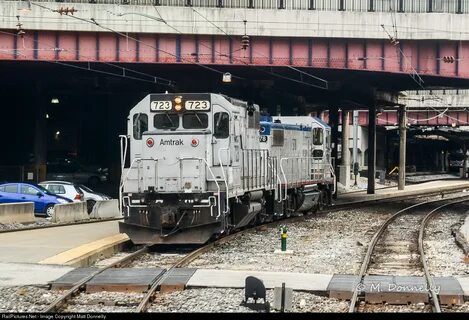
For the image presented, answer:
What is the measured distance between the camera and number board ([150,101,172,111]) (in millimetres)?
19250

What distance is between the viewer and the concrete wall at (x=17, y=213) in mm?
25078

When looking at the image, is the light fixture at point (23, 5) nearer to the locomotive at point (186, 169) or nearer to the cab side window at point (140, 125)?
the locomotive at point (186, 169)

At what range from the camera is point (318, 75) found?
43.1 meters

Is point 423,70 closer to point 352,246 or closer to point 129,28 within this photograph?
point 129,28

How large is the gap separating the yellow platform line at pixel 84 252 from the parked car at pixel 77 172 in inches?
1457

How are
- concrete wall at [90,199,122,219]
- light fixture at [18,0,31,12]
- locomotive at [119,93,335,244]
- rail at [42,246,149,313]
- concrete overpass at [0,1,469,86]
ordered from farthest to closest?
concrete overpass at [0,1,469,86]
light fixture at [18,0,31,12]
concrete wall at [90,199,122,219]
locomotive at [119,93,335,244]
rail at [42,246,149,313]

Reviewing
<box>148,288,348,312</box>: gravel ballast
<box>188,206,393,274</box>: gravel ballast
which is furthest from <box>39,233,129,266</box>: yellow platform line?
<box>148,288,348,312</box>: gravel ballast

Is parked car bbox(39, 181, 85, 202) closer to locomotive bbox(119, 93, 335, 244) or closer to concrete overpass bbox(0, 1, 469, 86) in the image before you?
concrete overpass bbox(0, 1, 469, 86)

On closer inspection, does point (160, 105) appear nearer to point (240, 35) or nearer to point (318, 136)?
point (318, 136)

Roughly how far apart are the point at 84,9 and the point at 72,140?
35.8 m

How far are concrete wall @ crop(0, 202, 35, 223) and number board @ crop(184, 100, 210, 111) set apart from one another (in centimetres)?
898

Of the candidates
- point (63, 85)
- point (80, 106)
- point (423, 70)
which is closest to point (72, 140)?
point (80, 106)

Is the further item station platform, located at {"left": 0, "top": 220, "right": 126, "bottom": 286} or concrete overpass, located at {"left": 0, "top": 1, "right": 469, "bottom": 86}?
concrete overpass, located at {"left": 0, "top": 1, "right": 469, "bottom": 86}

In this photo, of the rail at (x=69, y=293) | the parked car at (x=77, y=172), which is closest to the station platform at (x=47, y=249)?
the rail at (x=69, y=293)
